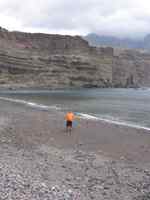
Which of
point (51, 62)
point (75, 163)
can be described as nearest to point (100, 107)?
point (75, 163)

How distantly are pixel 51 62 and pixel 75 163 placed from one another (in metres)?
138

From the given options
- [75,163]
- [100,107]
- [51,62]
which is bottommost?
[100,107]

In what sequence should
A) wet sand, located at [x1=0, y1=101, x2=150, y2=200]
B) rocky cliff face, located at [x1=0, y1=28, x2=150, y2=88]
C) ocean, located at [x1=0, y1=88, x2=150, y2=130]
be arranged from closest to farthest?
1. wet sand, located at [x1=0, y1=101, x2=150, y2=200]
2. ocean, located at [x1=0, y1=88, x2=150, y2=130]
3. rocky cliff face, located at [x1=0, y1=28, x2=150, y2=88]

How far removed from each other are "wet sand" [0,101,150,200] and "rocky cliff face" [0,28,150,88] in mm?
110515

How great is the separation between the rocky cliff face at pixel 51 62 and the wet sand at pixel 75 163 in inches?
4351

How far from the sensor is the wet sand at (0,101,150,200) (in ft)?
35.8

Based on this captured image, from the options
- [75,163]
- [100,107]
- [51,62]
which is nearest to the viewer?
[75,163]

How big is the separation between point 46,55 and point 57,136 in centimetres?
14027

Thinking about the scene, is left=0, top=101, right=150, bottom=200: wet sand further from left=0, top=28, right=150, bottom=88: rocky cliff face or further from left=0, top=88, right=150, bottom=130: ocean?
left=0, top=28, right=150, bottom=88: rocky cliff face

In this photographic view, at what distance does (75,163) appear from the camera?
50.8ft

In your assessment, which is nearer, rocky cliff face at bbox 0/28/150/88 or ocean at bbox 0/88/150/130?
ocean at bbox 0/88/150/130

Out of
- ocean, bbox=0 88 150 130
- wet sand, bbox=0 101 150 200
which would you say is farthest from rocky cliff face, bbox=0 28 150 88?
wet sand, bbox=0 101 150 200

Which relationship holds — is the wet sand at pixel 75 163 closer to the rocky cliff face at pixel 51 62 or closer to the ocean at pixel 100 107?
the ocean at pixel 100 107

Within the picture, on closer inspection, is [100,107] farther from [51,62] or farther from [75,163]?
[51,62]
